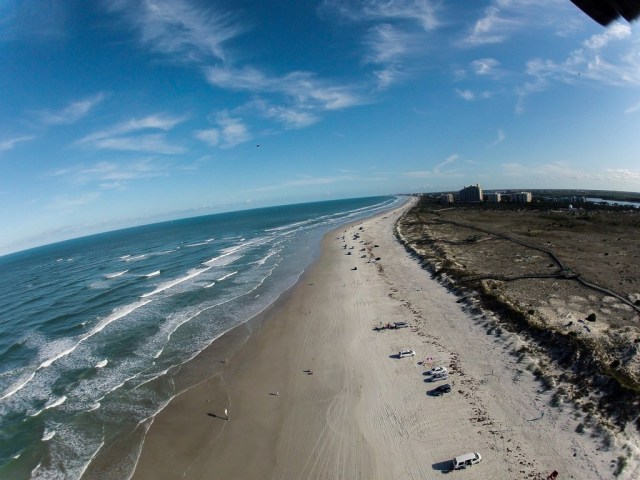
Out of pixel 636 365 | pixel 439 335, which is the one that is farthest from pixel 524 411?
pixel 439 335

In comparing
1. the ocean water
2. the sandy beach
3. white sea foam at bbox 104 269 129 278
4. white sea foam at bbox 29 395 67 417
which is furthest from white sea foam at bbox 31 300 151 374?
white sea foam at bbox 104 269 129 278

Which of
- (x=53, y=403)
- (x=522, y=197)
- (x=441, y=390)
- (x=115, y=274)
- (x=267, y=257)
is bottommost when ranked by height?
(x=441, y=390)

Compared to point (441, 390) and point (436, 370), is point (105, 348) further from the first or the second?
point (441, 390)

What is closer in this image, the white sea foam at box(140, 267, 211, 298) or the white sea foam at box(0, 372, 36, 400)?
the white sea foam at box(0, 372, 36, 400)

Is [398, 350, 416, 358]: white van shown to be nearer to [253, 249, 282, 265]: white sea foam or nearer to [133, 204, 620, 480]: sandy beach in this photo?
[133, 204, 620, 480]: sandy beach

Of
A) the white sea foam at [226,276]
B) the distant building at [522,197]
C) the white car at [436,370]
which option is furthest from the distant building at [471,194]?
the white car at [436,370]

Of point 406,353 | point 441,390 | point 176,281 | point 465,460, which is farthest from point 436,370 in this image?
point 176,281

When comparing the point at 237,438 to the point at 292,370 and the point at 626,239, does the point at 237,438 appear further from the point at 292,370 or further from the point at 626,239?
the point at 626,239
